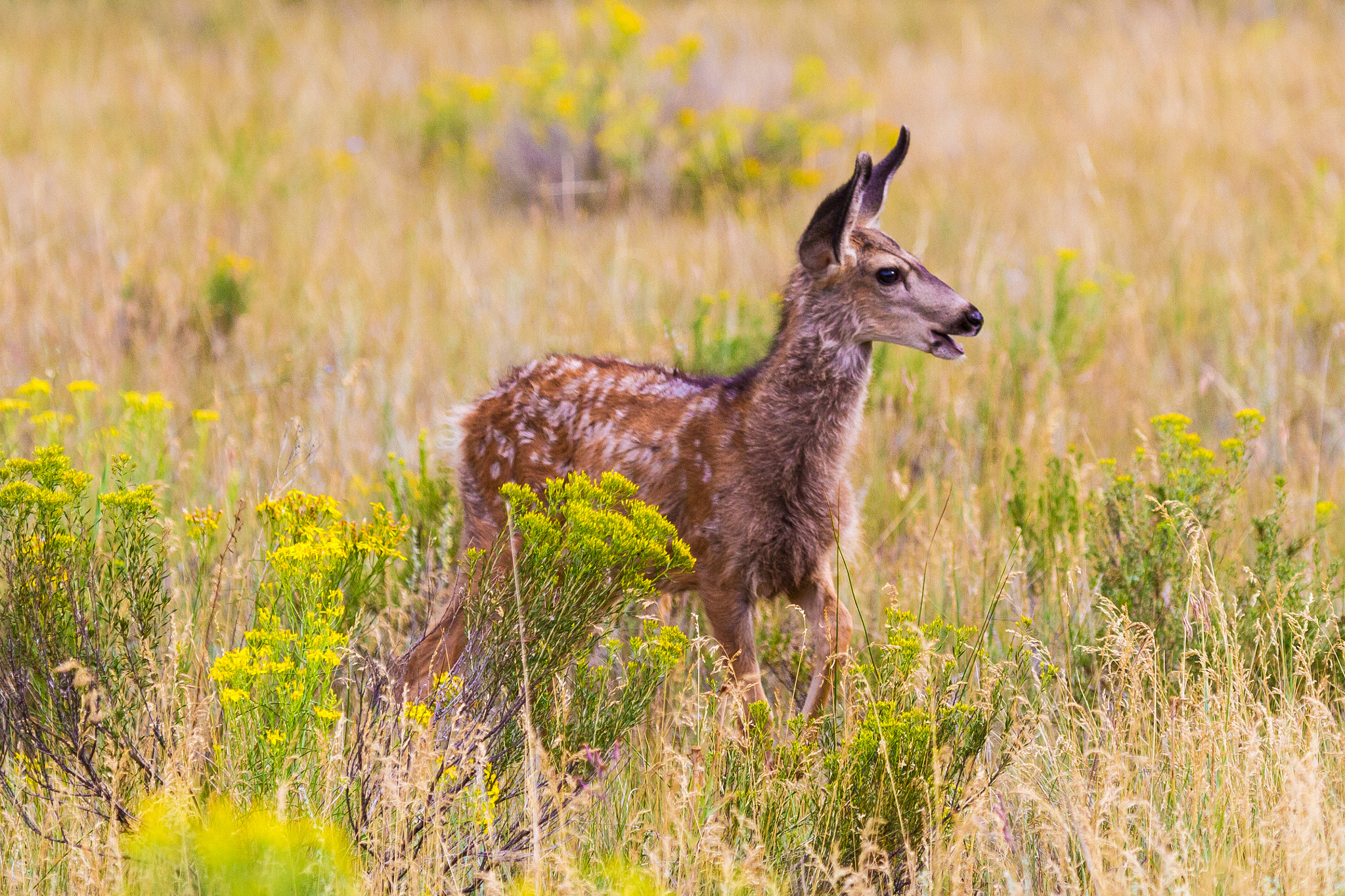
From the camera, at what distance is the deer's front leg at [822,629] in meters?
4.18

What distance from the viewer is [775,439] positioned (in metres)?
4.31

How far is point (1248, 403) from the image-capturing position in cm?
664

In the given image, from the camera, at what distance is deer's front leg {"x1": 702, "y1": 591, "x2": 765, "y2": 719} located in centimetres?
418

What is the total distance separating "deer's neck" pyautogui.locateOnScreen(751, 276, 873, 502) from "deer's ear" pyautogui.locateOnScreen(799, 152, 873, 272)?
0.16 meters

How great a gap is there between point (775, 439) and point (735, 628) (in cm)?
65

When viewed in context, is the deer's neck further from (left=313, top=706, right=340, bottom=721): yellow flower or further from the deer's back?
(left=313, top=706, right=340, bottom=721): yellow flower

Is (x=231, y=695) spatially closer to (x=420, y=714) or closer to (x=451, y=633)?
(x=420, y=714)

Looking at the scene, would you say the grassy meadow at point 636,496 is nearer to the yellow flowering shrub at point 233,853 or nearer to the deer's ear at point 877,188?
the yellow flowering shrub at point 233,853

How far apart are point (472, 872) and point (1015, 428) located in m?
4.00

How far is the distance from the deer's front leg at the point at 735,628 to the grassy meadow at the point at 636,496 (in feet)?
0.50

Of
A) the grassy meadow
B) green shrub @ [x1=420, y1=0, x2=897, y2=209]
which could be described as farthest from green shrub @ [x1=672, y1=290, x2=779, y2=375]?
green shrub @ [x1=420, y1=0, x2=897, y2=209]

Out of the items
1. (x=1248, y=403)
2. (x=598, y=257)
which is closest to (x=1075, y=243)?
(x=1248, y=403)

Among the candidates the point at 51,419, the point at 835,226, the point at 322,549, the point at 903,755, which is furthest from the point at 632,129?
the point at 903,755

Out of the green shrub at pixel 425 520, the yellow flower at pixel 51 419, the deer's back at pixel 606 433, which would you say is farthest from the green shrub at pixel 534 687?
the yellow flower at pixel 51 419
